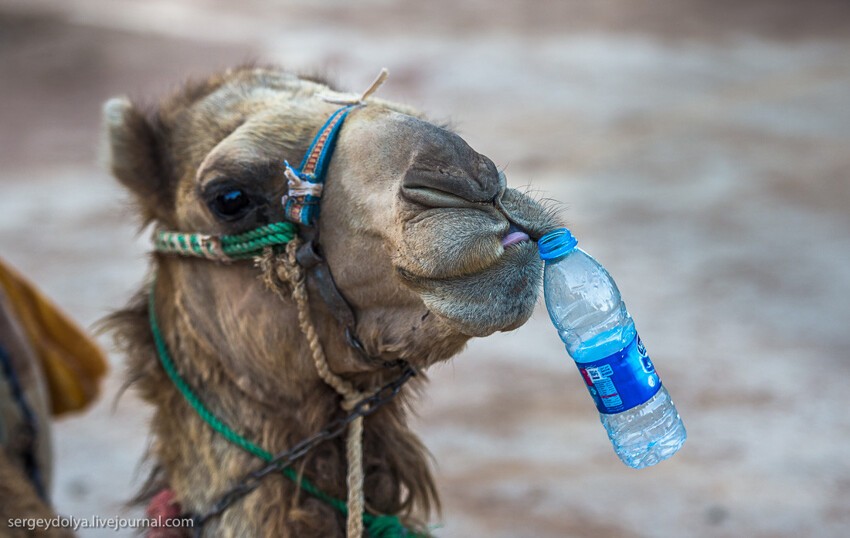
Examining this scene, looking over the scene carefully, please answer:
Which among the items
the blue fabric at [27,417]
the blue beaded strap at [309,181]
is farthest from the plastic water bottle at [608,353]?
the blue fabric at [27,417]

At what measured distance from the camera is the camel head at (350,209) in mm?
2088

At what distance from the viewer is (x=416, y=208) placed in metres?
2.16

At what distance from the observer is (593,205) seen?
360 inches

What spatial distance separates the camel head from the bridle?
1.1 inches

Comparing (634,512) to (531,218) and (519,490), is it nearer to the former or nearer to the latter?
(519,490)

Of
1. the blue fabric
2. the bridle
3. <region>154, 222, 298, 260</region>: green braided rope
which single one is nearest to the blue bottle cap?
the bridle

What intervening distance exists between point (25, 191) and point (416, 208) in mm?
9941

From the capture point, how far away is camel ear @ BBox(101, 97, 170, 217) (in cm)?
283

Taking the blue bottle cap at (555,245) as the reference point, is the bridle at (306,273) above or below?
below

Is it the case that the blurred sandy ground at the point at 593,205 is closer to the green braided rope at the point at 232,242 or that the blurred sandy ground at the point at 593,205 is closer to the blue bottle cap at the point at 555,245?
the green braided rope at the point at 232,242

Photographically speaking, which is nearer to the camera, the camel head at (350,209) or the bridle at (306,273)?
the camel head at (350,209)

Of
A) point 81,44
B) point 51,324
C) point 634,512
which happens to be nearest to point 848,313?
point 634,512

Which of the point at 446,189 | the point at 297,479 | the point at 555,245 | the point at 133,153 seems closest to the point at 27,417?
the point at 133,153

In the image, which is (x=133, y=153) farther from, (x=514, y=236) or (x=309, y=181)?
(x=514, y=236)
